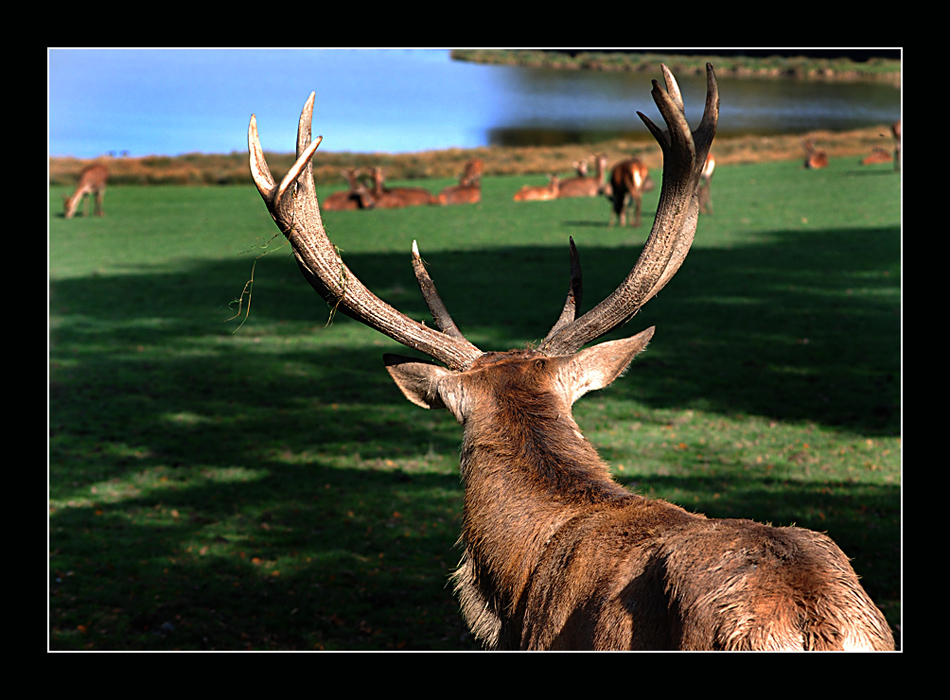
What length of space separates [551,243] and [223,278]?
312 inches

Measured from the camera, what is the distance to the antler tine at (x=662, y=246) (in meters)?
3.46

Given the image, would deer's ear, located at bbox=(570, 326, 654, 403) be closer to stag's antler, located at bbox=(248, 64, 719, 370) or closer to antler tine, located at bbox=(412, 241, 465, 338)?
stag's antler, located at bbox=(248, 64, 719, 370)

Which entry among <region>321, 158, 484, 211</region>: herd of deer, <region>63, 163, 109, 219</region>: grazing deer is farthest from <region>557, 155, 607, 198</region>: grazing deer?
<region>63, 163, 109, 219</region>: grazing deer

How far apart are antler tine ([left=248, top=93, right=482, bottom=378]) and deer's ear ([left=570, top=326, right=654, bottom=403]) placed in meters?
0.45

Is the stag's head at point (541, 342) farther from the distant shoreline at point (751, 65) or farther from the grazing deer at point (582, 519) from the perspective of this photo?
the distant shoreline at point (751, 65)

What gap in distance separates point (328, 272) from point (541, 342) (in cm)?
99

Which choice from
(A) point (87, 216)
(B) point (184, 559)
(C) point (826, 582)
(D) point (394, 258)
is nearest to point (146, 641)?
(B) point (184, 559)

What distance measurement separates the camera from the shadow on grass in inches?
212

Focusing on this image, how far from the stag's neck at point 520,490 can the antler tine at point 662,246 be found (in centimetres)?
54

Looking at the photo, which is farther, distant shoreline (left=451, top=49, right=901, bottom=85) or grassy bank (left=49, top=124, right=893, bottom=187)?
grassy bank (left=49, top=124, right=893, bottom=187)

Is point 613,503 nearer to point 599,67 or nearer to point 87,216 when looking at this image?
point 87,216

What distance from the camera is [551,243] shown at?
2036cm

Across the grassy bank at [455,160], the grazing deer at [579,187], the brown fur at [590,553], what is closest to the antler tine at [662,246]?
the brown fur at [590,553]

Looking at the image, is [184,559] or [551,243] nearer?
[184,559]
